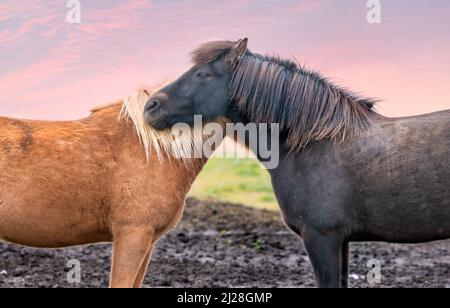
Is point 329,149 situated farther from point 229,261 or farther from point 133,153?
point 229,261

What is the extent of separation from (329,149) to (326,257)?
747mm

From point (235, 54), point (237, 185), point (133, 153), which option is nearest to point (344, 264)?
point (235, 54)

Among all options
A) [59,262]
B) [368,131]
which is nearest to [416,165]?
[368,131]


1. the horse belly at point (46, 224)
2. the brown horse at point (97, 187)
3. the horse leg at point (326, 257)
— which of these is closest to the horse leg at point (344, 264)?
the horse leg at point (326, 257)

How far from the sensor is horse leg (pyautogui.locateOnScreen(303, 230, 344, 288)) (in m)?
4.73

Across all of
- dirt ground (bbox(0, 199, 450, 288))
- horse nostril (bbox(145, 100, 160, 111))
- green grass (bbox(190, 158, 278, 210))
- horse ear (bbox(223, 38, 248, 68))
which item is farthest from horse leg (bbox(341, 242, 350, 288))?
green grass (bbox(190, 158, 278, 210))

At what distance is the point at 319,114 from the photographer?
5.00 meters

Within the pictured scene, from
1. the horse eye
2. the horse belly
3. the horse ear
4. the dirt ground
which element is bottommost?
the dirt ground

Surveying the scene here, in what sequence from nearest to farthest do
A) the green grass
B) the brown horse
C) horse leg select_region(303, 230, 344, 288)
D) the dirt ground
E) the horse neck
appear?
horse leg select_region(303, 230, 344, 288)
the brown horse
the horse neck
the dirt ground
the green grass

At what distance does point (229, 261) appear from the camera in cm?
905

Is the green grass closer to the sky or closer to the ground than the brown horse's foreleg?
closer to the sky

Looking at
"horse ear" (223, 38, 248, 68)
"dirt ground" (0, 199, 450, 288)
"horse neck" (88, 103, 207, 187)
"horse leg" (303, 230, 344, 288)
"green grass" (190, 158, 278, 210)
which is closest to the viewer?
"horse leg" (303, 230, 344, 288)

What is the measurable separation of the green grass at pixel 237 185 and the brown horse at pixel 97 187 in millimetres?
7561

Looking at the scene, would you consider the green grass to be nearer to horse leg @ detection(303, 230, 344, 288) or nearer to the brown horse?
the brown horse
